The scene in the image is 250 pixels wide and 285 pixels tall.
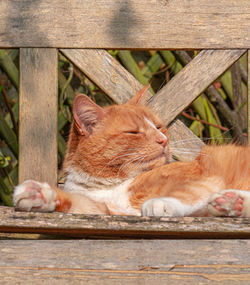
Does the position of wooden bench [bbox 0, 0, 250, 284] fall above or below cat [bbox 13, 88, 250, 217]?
above

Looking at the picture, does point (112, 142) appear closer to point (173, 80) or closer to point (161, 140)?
point (161, 140)

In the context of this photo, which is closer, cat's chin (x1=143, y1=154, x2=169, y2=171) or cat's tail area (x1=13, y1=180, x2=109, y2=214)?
cat's tail area (x1=13, y1=180, x2=109, y2=214)

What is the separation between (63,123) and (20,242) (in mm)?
2118

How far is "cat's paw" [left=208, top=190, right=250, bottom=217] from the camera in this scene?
148 centimetres

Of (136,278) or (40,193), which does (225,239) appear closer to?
(136,278)

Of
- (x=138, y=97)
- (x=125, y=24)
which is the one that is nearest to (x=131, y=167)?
(x=138, y=97)

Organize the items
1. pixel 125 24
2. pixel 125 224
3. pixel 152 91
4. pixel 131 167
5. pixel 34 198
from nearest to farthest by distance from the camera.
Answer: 1. pixel 125 224
2. pixel 34 198
3. pixel 131 167
4. pixel 125 24
5. pixel 152 91

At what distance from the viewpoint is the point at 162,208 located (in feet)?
5.04

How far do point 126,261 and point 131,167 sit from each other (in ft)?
2.48

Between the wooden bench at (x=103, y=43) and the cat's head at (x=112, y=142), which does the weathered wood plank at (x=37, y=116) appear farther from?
the cat's head at (x=112, y=142)

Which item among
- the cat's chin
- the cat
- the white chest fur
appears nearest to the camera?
the cat

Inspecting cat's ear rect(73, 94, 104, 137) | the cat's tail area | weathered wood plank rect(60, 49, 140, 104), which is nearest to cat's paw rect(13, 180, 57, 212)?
the cat's tail area

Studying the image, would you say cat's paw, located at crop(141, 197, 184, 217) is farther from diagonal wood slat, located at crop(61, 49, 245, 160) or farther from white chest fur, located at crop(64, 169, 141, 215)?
diagonal wood slat, located at crop(61, 49, 245, 160)

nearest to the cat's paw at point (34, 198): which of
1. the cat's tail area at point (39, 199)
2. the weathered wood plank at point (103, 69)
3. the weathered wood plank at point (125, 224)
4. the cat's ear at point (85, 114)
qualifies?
the cat's tail area at point (39, 199)
